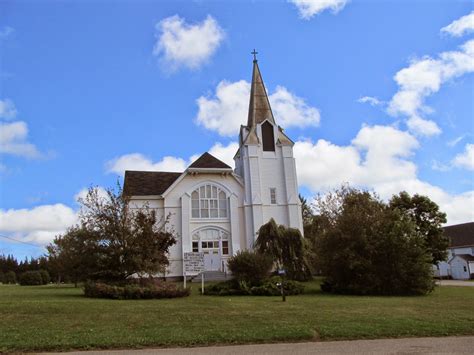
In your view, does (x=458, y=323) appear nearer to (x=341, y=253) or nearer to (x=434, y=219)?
(x=341, y=253)

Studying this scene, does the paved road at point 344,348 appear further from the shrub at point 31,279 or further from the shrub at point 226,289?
the shrub at point 31,279

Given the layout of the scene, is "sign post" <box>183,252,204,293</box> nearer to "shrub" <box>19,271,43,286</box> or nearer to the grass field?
the grass field

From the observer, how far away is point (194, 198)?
39125mm

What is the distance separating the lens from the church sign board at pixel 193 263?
2198 centimetres

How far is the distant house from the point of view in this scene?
5622 cm

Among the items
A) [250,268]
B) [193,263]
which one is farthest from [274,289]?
[193,263]

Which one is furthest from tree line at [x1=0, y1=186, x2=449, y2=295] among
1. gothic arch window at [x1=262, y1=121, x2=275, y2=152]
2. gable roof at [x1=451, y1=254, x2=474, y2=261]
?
gable roof at [x1=451, y1=254, x2=474, y2=261]

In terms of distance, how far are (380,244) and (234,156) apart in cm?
2387

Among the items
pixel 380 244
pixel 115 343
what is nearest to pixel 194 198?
pixel 380 244

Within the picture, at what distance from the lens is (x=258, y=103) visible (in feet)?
Answer: 144

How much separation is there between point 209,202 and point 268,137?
8.58 metres

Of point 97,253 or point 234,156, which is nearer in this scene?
point 97,253

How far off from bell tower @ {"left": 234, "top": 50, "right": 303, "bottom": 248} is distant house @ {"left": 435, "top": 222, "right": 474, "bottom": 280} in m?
24.7

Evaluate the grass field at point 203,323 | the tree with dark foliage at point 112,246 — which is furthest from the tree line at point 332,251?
the grass field at point 203,323
